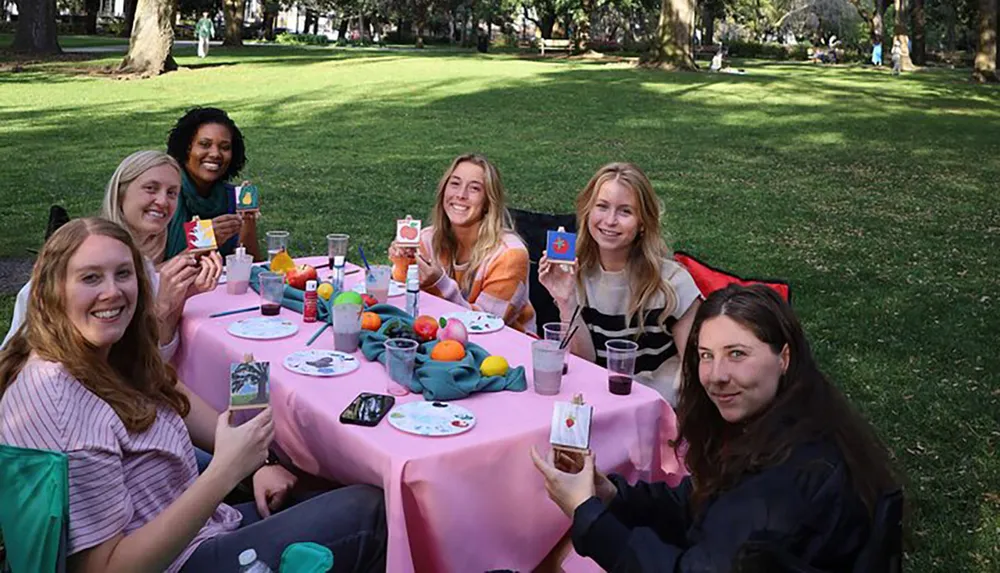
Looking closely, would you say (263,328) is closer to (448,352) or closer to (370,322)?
(370,322)

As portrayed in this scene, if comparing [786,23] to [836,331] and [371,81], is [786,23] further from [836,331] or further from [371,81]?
[836,331]

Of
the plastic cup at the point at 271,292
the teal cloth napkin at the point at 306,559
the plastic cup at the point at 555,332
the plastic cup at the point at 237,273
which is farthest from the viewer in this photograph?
the plastic cup at the point at 237,273

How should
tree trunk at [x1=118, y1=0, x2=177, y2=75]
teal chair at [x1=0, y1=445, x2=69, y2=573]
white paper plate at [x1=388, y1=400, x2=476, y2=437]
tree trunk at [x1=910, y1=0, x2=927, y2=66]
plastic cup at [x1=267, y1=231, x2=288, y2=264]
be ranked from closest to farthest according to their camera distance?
teal chair at [x1=0, y1=445, x2=69, y2=573] → white paper plate at [x1=388, y1=400, x2=476, y2=437] → plastic cup at [x1=267, y1=231, x2=288, y2=264] → tree trunk at [x1=118, y1=0, x2=177, y2=75] → tree trunk at [x1=910, y1=0, x2=927, y2=66]

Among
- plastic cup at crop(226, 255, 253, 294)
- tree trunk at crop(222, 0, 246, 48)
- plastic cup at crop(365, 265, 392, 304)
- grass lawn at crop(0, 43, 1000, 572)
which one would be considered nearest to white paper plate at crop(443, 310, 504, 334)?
plastic cup at crop(365, 265, 392, 304)

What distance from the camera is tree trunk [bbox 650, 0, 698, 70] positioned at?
97.9ft

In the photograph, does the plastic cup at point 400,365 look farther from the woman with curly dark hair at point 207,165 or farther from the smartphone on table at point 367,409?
the woman with curly dark hair at point 207,165

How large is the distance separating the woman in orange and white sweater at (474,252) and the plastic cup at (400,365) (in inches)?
54.6

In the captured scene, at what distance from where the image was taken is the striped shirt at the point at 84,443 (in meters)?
2.15

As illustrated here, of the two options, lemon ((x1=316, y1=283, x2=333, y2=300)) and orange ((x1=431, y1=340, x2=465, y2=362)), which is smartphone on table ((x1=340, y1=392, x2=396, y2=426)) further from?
lemon ((x1=316, y1=283, x2=333, y2=300))

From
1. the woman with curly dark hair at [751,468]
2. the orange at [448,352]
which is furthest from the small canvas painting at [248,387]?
the woman with curly dark hair at [751,468]

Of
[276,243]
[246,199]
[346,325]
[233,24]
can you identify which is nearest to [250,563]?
[346,325]

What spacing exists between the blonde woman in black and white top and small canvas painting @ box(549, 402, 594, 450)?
148 centimetres

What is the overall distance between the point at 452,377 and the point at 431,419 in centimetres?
29

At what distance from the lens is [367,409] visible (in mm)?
2781
